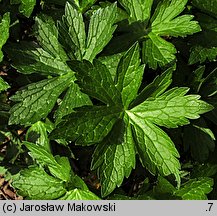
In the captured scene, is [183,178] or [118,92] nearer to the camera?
[118,92]

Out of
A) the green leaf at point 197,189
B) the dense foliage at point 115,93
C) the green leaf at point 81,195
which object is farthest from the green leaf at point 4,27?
the green leaf at point 197,189

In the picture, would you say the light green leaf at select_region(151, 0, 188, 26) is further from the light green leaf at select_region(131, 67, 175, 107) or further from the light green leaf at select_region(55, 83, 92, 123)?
Result: the light green leaf at select_region(55, 83, 92, 123)

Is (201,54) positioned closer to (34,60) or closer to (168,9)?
(168,9)

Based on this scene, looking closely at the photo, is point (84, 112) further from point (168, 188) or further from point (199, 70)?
point (199, 70)

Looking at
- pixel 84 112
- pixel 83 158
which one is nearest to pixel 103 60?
pixel 84 112

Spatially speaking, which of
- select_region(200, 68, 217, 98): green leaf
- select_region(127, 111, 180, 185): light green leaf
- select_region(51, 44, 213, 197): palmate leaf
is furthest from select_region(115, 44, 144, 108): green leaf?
select_region(200, 68, 217, 98): green leaf
